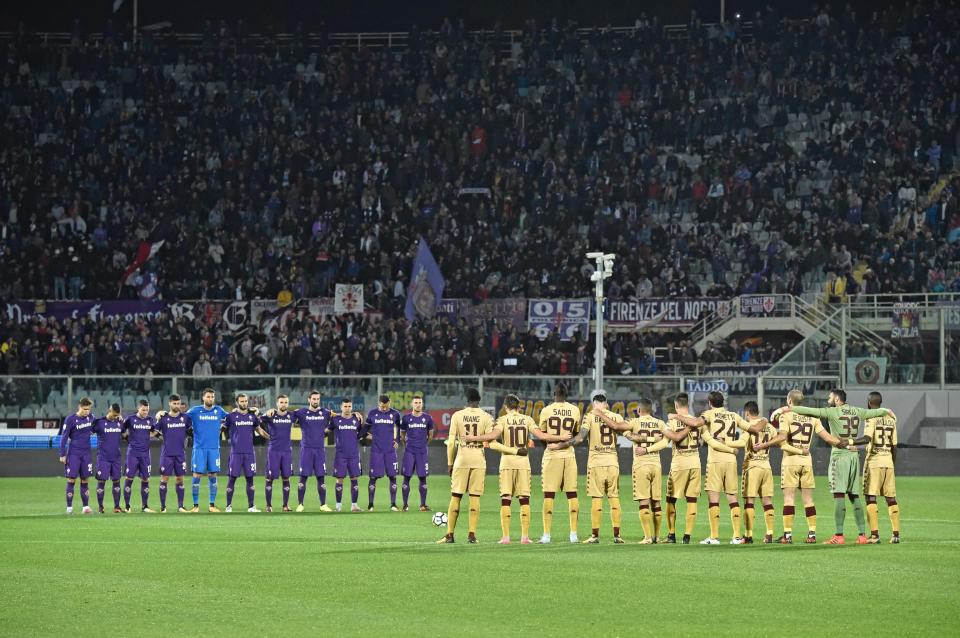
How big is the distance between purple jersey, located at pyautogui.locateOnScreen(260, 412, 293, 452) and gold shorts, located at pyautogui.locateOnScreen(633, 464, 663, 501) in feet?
33.5

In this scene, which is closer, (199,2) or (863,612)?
(863,612)

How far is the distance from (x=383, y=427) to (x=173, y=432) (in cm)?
415

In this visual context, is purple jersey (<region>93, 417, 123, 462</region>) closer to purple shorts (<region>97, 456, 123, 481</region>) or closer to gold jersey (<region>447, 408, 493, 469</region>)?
purple shorts (<region>97, 456, 123, 481</region>)

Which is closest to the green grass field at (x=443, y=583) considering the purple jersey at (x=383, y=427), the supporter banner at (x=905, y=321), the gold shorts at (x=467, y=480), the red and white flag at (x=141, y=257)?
the gold shorts at (x=467, y=480)

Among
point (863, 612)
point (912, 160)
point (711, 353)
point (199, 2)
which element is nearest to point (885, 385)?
point (711, 353)

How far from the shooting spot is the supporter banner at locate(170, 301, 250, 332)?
4688 centimetres

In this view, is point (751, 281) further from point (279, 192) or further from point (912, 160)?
point (279, 192)

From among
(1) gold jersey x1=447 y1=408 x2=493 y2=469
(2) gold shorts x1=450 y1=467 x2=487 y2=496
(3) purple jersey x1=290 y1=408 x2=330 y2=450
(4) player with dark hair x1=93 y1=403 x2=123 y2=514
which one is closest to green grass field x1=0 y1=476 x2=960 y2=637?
(2) gold shorts x1=450 y1=467 x2=487 y2=496

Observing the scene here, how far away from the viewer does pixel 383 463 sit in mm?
29422

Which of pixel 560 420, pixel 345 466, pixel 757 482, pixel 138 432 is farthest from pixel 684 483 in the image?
pixel 138 432

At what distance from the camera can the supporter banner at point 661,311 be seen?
4509 centimetres

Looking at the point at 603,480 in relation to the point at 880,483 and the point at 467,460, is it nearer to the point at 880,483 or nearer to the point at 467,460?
the point at 467,460

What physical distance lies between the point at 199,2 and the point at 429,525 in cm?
4235

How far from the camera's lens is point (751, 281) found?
151 ft
